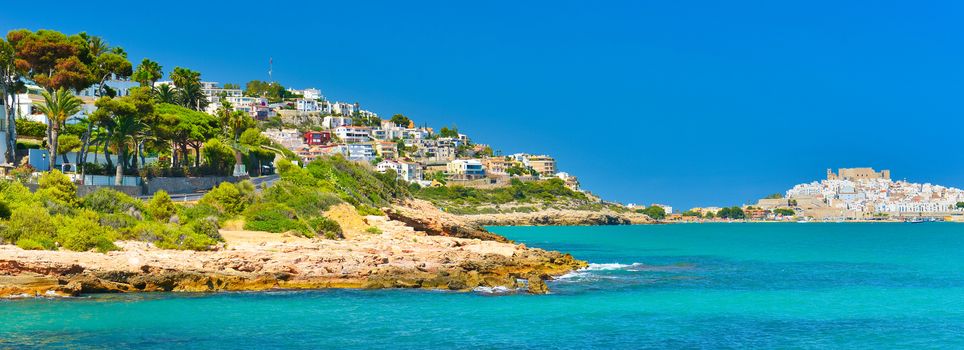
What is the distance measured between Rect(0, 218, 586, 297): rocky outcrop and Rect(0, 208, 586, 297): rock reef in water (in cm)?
3

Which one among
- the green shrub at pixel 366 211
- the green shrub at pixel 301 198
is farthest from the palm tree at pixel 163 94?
the green shrub at pixel 366 211

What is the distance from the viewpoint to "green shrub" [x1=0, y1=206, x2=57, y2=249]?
3344 centimetres

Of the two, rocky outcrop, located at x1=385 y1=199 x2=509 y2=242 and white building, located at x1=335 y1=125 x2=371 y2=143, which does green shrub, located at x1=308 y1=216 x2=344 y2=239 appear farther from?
white building, located at x1=335 y1=125 x2=371 y2=143

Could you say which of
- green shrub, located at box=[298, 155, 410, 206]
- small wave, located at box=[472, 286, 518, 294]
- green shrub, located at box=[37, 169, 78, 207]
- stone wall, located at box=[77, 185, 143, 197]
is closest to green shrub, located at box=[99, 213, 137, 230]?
green shrub, located at box=[37, 169, 78, 207]

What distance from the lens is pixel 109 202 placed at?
40.8m

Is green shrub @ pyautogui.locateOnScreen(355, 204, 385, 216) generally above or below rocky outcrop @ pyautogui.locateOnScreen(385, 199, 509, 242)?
above

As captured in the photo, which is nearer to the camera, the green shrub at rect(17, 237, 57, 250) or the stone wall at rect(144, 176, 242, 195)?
the green shrub at rect(17, 237, 57, 250)

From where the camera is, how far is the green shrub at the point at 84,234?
33.6 m

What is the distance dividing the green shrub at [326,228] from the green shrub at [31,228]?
1308 centimetres

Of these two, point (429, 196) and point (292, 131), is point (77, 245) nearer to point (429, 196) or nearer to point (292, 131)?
point (429, 196)

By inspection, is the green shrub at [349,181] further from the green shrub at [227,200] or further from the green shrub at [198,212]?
the green shrub at [198,212]

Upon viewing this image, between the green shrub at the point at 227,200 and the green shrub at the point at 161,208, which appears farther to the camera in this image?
the green shrub at the point at 227,200

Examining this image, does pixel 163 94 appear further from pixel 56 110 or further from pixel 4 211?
pixel 4 211

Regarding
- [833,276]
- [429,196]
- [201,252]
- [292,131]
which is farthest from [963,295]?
[292,131]
